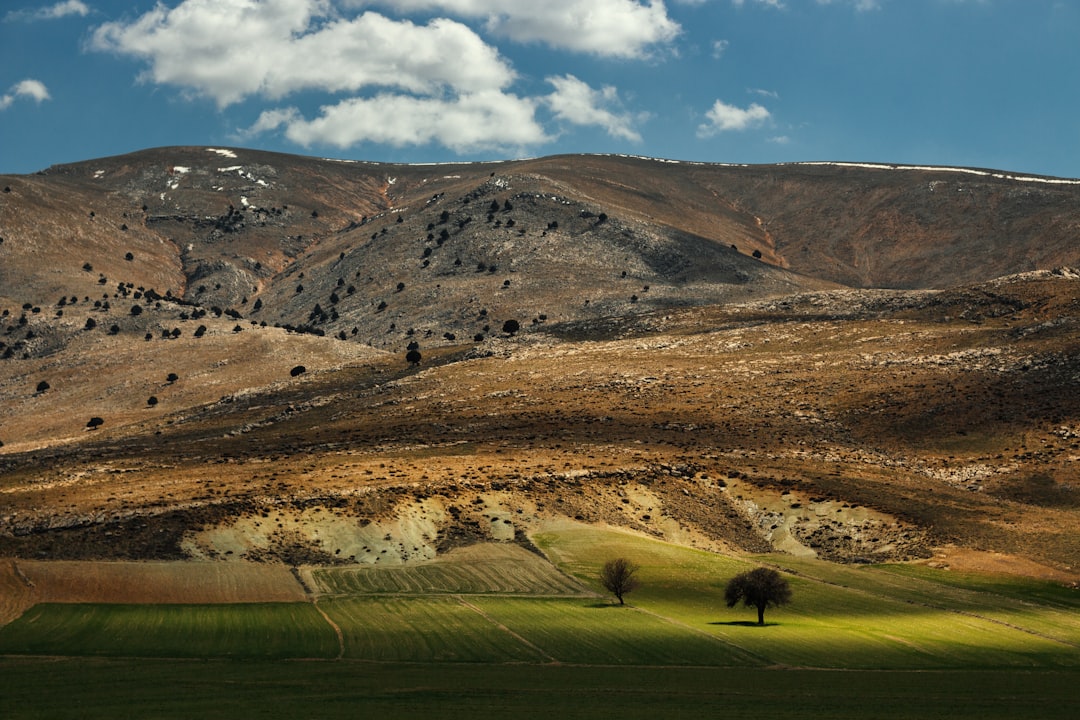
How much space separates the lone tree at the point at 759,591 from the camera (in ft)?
199

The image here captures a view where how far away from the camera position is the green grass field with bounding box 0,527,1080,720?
4266 centimetres

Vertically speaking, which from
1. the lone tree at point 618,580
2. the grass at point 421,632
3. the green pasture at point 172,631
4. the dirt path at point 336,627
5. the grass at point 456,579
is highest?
the lone tree at point 618,580

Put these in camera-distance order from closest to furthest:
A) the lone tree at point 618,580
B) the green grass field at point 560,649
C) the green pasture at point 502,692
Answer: the green pasture at point 502,692 < the green grass field at point 560,649 < the lone tree at point 618,580

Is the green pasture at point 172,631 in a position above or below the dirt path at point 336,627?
below

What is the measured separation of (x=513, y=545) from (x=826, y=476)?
27002mm

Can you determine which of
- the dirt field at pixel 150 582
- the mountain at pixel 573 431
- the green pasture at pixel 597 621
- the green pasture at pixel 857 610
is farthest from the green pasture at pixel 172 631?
the green pasture at pixel 857 610

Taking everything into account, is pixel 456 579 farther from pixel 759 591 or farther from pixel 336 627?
pixel 759 591

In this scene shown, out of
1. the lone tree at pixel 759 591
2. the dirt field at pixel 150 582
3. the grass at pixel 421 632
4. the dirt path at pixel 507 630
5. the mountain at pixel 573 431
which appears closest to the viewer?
the grass at pixel 421 632

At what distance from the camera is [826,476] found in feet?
284

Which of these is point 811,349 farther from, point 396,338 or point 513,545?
point 396,338

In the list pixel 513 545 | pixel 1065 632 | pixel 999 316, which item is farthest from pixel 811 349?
pixel 1065 632

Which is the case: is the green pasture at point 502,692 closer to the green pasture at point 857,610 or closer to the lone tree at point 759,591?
the green pasture at point 857,610

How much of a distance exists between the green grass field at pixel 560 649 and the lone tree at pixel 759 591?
1.01 m

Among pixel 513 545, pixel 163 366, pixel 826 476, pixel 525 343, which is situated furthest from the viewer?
pixel 163 366
